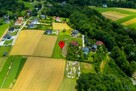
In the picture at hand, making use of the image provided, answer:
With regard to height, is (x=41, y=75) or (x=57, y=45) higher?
(x=57, y=45)

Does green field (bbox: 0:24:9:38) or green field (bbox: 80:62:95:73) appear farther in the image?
green field (bbox: 0:24:9:38)

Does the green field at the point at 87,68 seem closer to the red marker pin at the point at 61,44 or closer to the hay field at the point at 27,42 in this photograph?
the red marker pin at the point at 61,44

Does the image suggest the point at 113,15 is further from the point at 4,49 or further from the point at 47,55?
the point at 4,49

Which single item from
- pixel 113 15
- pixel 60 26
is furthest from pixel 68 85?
pixel 113 15

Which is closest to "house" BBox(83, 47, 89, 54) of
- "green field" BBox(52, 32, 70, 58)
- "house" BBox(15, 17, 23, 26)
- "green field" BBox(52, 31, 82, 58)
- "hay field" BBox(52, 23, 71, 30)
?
"green field" BBox(52, 31, 82, 58)

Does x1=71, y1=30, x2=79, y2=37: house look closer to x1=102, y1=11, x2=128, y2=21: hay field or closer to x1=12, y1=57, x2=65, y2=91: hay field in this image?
x1=12, y1=57, x2=65, y2=91: hay field

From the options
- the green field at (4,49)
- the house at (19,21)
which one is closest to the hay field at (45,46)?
the green field at (4,49)
